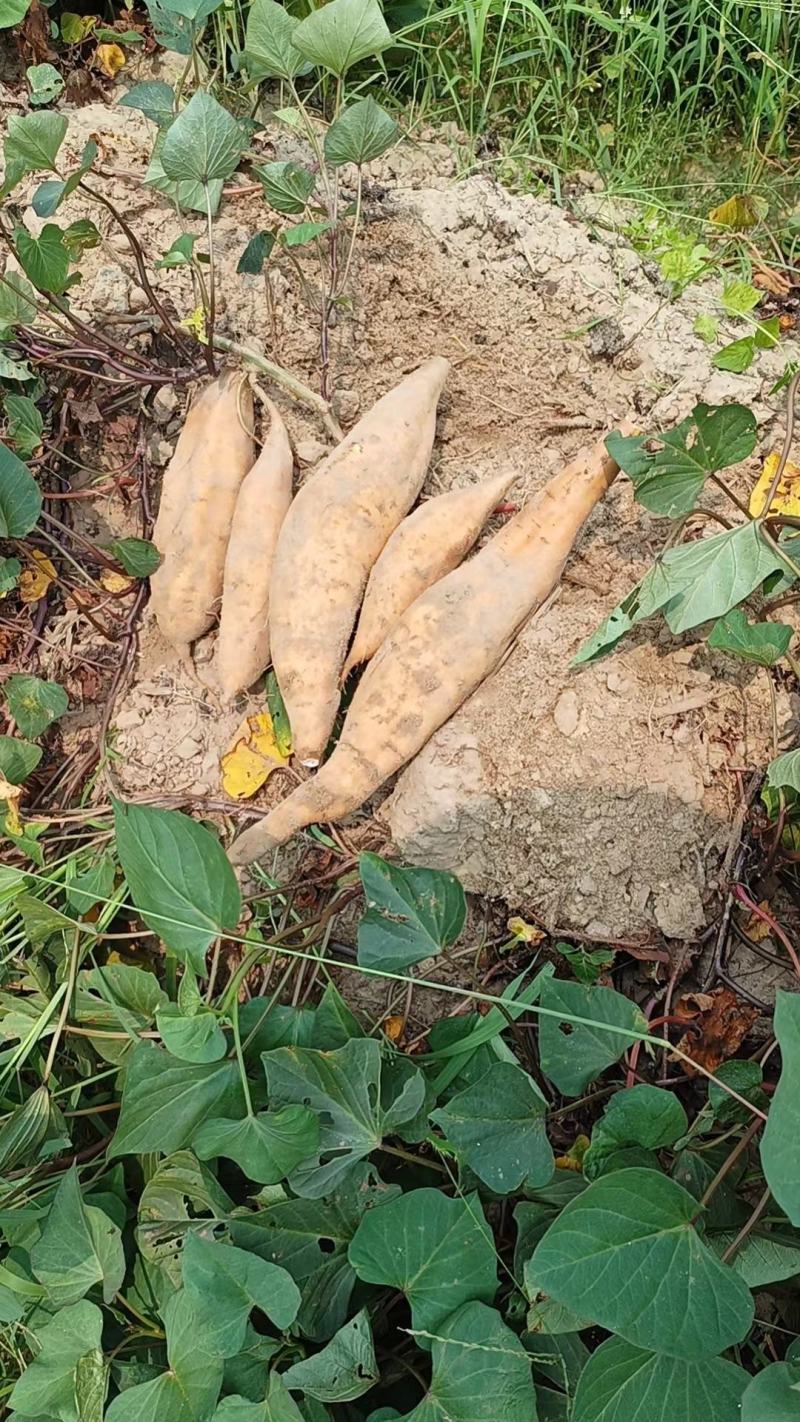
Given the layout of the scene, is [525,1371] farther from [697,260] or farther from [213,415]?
[697,260]

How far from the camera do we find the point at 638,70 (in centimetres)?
169

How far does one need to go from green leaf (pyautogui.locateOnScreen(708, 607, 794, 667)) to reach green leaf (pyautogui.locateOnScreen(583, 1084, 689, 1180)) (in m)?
0.51

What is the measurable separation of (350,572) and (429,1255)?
0.84m

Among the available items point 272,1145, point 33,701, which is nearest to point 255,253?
point 33,701

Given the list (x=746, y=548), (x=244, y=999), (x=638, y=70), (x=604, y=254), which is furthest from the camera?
(x=638, y=70)

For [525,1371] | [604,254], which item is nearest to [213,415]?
[604,254]

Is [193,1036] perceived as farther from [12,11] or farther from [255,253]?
[12,11]

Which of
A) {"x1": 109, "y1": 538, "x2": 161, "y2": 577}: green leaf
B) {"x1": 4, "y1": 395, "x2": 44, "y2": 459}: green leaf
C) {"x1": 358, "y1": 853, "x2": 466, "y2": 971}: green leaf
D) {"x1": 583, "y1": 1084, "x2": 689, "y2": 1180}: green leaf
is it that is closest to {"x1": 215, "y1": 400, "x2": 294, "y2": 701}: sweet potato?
{"x1": 109, "y1": 538, "x2": 161, "y2": 577}: green leaf

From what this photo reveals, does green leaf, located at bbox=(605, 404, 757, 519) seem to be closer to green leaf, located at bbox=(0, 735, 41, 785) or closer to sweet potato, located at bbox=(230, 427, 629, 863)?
sweet potato, located at bbox=(230, 427, 629, 863)

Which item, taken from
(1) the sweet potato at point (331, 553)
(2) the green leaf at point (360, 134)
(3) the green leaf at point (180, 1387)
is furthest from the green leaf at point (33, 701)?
(2) the green leaf at point (360, 134)

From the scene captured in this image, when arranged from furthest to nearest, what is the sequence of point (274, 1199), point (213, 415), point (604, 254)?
point (604, 254)
point (213, 415)
point (274, 1199)

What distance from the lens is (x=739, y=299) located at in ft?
4.96

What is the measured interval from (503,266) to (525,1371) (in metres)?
1.44

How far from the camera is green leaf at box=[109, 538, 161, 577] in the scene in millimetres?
1375
